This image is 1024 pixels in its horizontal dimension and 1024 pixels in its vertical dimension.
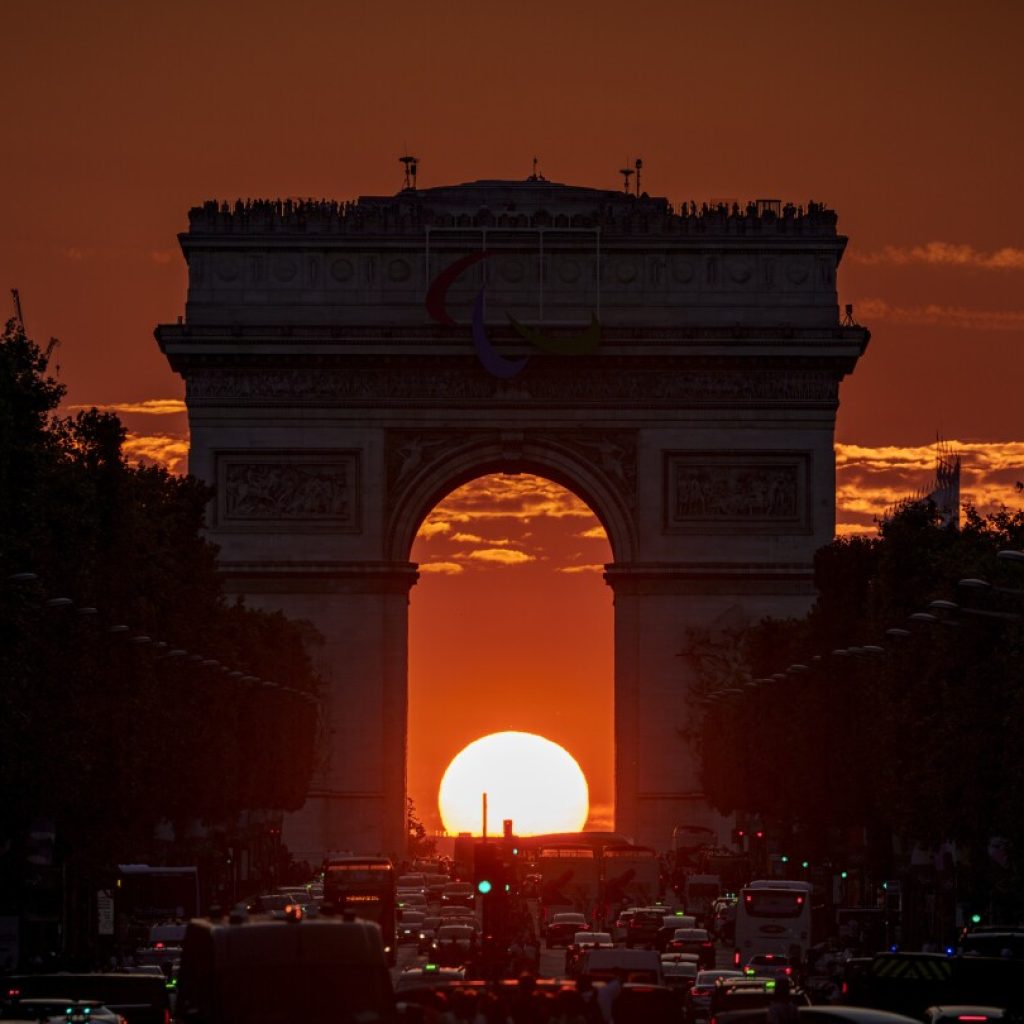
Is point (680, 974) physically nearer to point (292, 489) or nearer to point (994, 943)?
point (994, 943)

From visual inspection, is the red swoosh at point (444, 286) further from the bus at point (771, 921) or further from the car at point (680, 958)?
the car at point (680, 958)

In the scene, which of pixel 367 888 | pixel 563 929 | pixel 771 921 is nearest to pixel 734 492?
pixel 563 929

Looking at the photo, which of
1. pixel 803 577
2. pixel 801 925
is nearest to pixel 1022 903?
pixel 801 925

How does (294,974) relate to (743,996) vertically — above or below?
above

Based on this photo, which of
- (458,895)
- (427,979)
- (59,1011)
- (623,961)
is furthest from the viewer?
(458,895)

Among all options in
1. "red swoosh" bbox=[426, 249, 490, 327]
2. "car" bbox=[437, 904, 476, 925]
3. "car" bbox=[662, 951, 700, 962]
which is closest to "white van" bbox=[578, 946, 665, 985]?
"car" bbox=[662, 951, 700, 962]

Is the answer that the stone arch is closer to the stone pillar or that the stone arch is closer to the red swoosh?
the stone pillar

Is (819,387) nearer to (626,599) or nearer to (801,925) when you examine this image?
(626,599)
